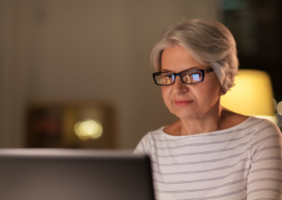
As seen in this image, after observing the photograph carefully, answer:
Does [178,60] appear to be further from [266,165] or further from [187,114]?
[266,165]

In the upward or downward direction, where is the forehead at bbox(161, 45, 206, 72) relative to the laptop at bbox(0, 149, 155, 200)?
upward

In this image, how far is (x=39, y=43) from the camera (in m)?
3.93

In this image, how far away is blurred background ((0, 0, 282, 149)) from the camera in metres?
3.64

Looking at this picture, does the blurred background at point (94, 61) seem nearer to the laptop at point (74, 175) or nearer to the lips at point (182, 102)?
the lips at point (182, 102)

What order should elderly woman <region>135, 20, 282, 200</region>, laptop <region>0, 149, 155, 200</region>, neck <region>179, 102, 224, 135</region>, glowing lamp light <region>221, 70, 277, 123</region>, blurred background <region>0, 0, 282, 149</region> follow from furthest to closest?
blurred background <region>0, 0, 282, 149</region>
glowing lamp light <region>221, 70, 277, 123</region>
neck <region>179, 102, 224, 135</region>
elderly woman <region>135, 20, 282, 200</region>
laptop <region>0, 149, 155, 200</region>

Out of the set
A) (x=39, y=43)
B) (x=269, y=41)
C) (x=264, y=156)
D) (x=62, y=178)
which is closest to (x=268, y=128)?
(x=264, y=156)

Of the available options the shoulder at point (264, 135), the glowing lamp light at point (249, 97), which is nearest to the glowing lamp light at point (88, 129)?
the glowing lamp light at point (249, 97)

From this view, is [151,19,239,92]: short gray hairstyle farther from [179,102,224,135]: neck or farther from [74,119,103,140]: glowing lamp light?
[74,119,103,140]: glowing lamp light

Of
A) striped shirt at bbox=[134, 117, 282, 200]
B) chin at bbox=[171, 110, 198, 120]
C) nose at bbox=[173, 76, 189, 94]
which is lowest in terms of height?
striped shirt at bbox=[134, 117, 282, 200]

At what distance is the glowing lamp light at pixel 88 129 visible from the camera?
3.66 meters

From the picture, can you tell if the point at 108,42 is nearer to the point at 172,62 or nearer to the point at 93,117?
the point at 93,117

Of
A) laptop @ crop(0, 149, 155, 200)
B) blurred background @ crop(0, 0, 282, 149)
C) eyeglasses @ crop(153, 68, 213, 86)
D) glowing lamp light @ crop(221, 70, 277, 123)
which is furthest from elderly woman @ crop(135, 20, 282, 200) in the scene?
blurred background @ crop(0, 0, 282, 149)

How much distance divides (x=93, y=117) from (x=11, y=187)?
2.86 meters

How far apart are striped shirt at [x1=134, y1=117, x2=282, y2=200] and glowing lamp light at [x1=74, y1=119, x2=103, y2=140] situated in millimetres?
2345
